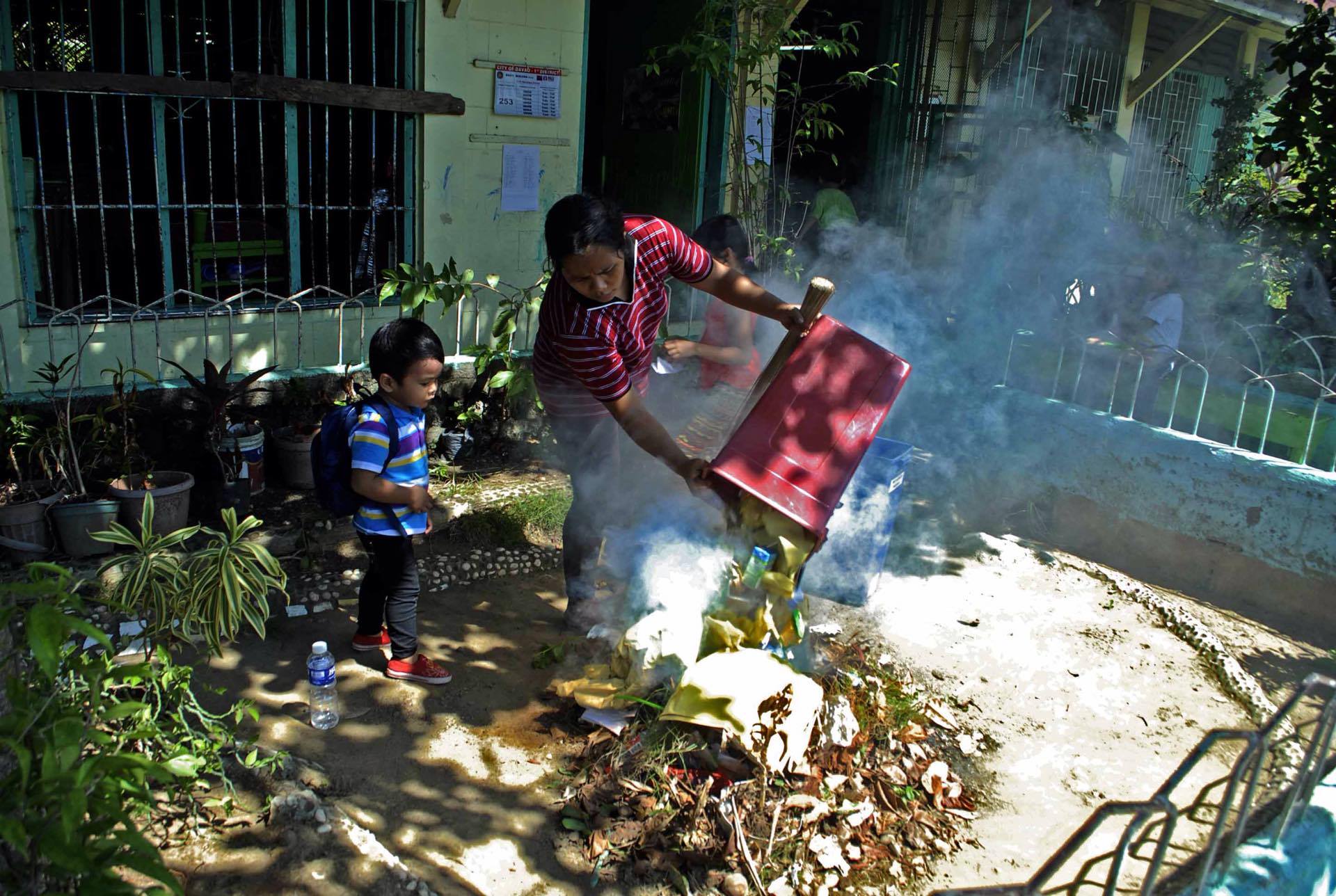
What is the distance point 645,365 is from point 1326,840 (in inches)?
113

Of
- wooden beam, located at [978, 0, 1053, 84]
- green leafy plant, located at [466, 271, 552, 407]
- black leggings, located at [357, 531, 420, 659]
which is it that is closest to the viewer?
black leggings, located at [357, 531, 420, 659]

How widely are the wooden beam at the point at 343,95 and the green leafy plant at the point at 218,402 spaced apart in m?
1.85

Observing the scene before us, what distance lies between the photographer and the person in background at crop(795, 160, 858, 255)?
8.46 metres

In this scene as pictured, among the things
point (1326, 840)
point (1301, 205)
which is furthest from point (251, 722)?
point (1301, 205)

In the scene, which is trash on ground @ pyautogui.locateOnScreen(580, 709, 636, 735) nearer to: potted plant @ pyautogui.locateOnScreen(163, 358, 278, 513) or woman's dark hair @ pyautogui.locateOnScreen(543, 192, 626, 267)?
woman's dark hair @ pyautogui.locateOnScreen(543, 192, 626, 267)

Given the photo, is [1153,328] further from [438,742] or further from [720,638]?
[438,742]

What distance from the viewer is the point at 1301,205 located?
20.3 ft

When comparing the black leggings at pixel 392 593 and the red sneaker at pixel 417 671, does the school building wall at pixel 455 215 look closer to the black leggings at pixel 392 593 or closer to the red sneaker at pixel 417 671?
the black leggings at pixel 392 593

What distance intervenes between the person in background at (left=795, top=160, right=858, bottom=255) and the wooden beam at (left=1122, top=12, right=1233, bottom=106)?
5.22m

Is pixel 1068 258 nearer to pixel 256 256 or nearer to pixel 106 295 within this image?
pixel 256 256

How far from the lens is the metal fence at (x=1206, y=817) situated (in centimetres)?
192

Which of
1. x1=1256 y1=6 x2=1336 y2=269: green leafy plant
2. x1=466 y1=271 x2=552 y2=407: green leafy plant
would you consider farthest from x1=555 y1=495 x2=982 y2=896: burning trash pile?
x1=1256 y1=6 x2=1336 y2=269: green leafy plant

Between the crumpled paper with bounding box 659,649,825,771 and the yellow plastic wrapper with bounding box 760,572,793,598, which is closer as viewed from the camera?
the crumpled paper with bounding box 659,649,825,771

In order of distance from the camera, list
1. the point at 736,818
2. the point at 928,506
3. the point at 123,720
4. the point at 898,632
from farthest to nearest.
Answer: the point at 928,506, the point at 898,632, the point at 736,818, the point at 123,720
